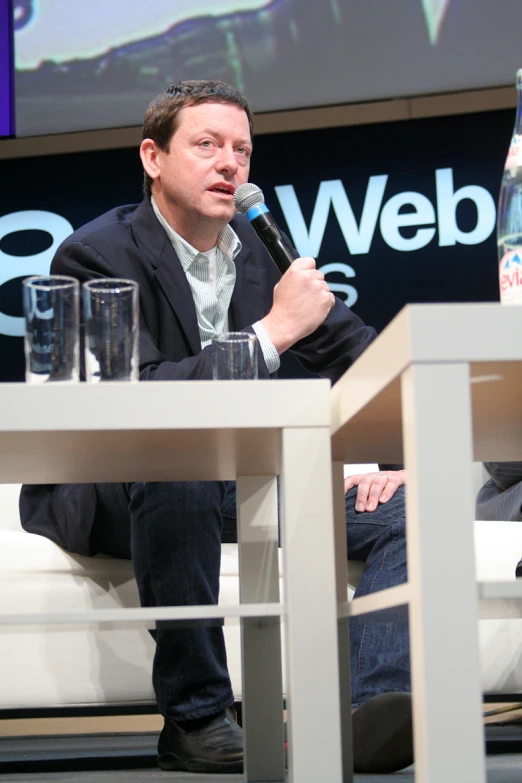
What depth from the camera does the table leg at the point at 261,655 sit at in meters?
1.28

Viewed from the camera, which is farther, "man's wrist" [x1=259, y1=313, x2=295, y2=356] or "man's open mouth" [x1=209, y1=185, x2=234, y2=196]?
"man's open mouth" [x1=209, y1=185, x2=234, y2=196]

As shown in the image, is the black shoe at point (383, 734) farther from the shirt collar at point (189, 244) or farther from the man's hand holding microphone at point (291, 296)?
the shirt collar at point (189, 244)

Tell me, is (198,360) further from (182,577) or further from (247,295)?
(247,295)

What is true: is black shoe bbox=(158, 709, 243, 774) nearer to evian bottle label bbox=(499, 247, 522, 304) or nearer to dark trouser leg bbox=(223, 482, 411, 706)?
dark trouser leg bbox=(223, 482, 411, 706)

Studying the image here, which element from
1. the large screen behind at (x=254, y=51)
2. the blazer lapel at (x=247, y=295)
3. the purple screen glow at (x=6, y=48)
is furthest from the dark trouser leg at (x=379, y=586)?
the purple screen glow at (x=6, y=48)

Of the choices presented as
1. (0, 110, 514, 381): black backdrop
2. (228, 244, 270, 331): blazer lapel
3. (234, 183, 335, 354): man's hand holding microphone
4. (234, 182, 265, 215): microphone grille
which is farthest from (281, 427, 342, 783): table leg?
(0, 110, 514, 381): black backdrop

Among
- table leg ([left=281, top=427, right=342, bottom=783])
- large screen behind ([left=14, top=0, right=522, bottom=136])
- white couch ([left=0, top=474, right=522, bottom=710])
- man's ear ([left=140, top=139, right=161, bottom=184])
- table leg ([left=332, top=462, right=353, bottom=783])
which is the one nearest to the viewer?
table leg ([left=281, top=427, right=342, bottom=783])

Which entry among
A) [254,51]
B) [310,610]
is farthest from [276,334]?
[254,51]

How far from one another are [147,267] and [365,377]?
0.97 metres

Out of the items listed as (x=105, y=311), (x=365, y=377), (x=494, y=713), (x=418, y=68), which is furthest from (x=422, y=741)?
(x=418, y=68)

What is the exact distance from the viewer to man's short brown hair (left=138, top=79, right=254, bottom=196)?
6.31 feet

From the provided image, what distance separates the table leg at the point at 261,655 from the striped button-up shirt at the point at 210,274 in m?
0.54

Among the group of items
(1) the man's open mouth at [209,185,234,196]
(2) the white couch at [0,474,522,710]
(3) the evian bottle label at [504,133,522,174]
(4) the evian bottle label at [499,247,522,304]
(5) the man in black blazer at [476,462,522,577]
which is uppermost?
(1) the man's open mouth at [209,185,234,196]

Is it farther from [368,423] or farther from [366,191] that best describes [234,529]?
[366,191]
